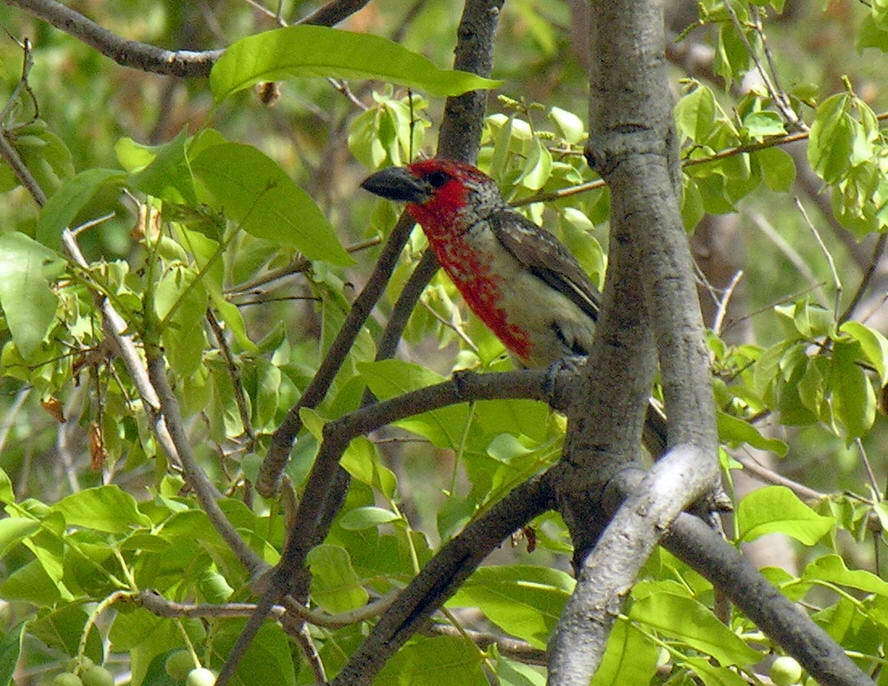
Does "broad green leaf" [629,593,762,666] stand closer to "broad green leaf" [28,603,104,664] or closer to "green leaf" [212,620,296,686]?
"green leaf" [212,620,296,686]

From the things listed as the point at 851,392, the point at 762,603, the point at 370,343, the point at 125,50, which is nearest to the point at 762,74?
the point at 851,392

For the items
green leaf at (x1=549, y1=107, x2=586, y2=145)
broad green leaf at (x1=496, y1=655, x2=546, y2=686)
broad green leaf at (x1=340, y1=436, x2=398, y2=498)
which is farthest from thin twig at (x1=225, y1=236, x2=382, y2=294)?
broad green leaf at (x1=496, y1=655, x2=546, y2=686)

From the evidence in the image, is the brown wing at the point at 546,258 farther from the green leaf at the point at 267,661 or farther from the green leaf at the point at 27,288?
the green leaf at the point at 27,288

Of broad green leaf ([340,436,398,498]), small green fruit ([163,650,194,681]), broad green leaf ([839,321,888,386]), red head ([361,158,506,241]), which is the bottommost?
small green fruit ([163,650,194,681])

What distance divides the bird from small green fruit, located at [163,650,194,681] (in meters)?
1.68

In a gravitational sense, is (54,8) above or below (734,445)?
above

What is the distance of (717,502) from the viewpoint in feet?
5.28

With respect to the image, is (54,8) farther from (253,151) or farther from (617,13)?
(617,13)

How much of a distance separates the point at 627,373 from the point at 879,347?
1174 mm

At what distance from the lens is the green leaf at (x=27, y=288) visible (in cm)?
168

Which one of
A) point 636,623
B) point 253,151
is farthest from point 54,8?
point 636,623

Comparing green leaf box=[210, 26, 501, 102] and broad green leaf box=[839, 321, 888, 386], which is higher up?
green leaf box=[210, 26, 501, 102]

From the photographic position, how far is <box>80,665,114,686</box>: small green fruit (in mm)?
1866

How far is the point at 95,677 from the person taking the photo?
1871 millimetres
